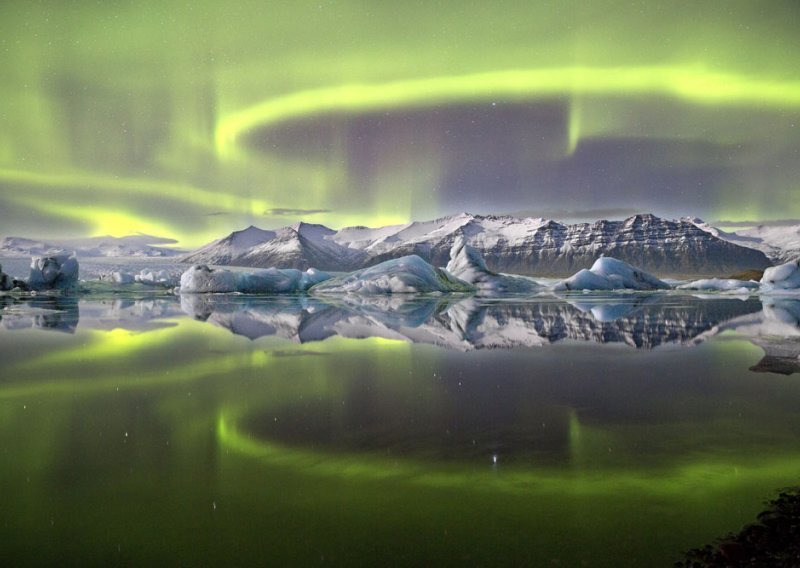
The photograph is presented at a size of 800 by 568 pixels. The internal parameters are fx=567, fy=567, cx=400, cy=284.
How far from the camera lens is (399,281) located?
6844cm

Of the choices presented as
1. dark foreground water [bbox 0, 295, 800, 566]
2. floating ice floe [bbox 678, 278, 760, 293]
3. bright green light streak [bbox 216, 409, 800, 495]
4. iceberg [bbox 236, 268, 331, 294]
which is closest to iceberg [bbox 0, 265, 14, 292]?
iceberg [bbox 236, 268, 331, 294]

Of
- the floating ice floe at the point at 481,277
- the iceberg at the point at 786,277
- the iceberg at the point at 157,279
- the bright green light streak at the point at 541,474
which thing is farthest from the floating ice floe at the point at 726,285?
the iceberg at the point at 157,279

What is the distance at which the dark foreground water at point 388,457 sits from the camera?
4496mm

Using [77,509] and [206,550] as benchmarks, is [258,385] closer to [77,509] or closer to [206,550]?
[77,509]

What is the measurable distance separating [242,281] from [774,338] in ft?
213

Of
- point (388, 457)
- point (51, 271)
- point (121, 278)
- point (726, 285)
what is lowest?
point (388, 457)

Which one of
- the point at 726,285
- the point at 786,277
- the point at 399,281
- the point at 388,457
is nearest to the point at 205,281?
the point at 399,281

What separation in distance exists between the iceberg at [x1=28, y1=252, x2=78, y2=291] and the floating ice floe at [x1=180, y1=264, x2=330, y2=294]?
12.9 metres

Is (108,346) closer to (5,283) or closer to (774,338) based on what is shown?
(774,338)

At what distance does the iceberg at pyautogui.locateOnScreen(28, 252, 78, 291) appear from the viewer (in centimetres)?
6481

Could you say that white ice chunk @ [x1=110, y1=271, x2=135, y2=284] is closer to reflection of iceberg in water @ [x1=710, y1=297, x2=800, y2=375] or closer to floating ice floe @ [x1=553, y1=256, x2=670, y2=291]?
floating ice floe @ [x1=553, y1=256, x2=670, y2=291]

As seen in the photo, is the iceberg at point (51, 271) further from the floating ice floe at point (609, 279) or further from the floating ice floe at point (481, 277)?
the floating ice floe at point (609, 279)

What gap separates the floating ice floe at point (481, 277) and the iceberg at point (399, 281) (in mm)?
4729

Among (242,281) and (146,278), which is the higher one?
(146,278)
